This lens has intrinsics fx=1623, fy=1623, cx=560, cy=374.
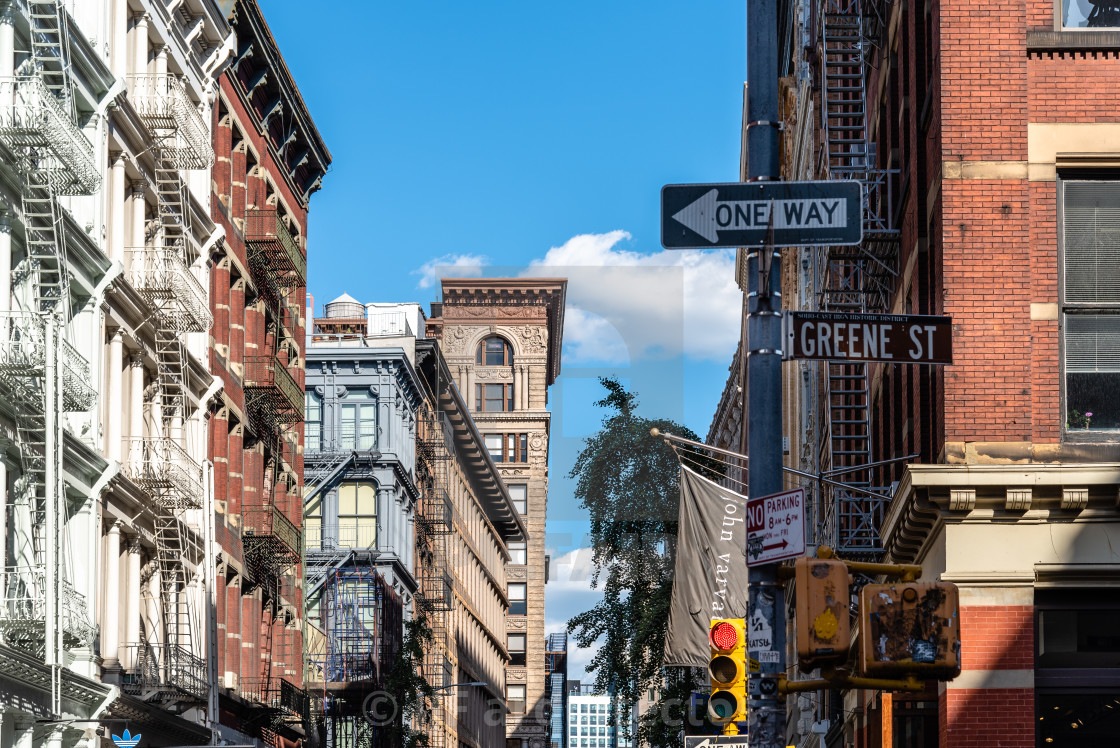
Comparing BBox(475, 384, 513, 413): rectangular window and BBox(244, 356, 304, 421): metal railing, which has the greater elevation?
BBox(475, 384, 513, 413): rectangular window

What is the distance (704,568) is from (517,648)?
378ft

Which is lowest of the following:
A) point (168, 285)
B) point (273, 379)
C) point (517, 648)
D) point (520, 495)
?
point (517, 648)

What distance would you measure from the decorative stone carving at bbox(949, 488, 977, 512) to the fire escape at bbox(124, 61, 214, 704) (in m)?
20.8

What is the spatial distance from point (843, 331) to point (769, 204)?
115 centimetres

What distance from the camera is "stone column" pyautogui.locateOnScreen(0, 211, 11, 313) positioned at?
26.0 meters

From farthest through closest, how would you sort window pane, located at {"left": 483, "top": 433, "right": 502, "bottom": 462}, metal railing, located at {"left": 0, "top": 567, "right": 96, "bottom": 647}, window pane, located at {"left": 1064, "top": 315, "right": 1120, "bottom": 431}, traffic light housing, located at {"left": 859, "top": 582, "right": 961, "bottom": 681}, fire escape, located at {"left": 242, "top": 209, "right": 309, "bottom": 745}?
window pane, located at {"left": 483, "top": 433, "right": 502, "bottom": 462}
fire escape, located at {"left": 242, "top": 209, "right": 309, "bottom": 745}
metal railing, located at {"left": 0, "top": 567, "right": 96, "bottom": 647}
window pane, located at {"left": 1064, "top": 315, "right": 1120, "bottom": 431}
traffic light housing, located at {"left": 859, "top": 582, "right": 961, "bottom": 681}

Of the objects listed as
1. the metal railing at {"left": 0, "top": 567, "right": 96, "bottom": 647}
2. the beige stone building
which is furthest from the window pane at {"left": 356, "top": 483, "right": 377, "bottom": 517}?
the beige stone building

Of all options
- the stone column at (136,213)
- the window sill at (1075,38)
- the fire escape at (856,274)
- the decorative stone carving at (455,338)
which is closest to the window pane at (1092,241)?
the window sill at (1075,38)

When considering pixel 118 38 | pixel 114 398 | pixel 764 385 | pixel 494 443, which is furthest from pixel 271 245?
pixel 494 443

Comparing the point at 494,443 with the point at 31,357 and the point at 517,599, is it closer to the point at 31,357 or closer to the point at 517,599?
the point at 517,599

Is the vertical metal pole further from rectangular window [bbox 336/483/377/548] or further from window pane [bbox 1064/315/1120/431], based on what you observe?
rectangular window [bbox 336/483/377/548]

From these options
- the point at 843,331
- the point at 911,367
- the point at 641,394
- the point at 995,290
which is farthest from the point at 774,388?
the point at 641,394

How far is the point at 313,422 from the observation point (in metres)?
73.6

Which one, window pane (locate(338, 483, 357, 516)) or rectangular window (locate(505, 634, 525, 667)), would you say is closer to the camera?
window pane (locate(338, 483, 357, 516))
